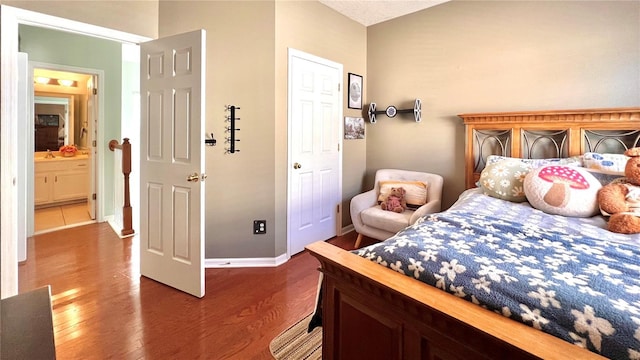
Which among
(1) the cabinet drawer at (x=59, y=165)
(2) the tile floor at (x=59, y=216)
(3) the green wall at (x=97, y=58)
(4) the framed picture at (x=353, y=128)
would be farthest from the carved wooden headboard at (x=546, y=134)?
(1) the cabinet drawer at (x=59, y=165)

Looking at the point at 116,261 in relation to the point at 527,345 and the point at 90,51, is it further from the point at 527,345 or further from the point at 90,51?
the point at 527,345

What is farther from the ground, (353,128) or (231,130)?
(353,128)

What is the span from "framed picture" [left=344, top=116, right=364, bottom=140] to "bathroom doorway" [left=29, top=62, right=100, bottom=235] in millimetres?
3835

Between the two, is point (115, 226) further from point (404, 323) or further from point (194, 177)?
point (404, 323)

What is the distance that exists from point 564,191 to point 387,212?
1.49 meters

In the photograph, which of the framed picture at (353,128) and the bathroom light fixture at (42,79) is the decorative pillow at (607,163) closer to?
the framed picture at (353,128)

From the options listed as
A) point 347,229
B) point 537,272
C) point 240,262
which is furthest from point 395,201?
point 537,272

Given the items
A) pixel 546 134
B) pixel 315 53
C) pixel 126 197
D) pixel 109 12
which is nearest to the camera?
pixel 109 12

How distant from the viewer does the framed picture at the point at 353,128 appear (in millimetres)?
3828

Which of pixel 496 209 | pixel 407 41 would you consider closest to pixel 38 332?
pixel 496 209

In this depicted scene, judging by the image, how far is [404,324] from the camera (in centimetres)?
107

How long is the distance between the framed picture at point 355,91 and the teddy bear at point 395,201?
3.88 feet

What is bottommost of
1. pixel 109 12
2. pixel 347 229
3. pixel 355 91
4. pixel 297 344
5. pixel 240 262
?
pixel 297 344

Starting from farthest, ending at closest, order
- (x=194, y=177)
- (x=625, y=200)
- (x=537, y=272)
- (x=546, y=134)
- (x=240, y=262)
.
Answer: (x=240, y=262), (x=546, y=134), (x=194, y=177), (x=625, y=200), (x=537, y=272)
